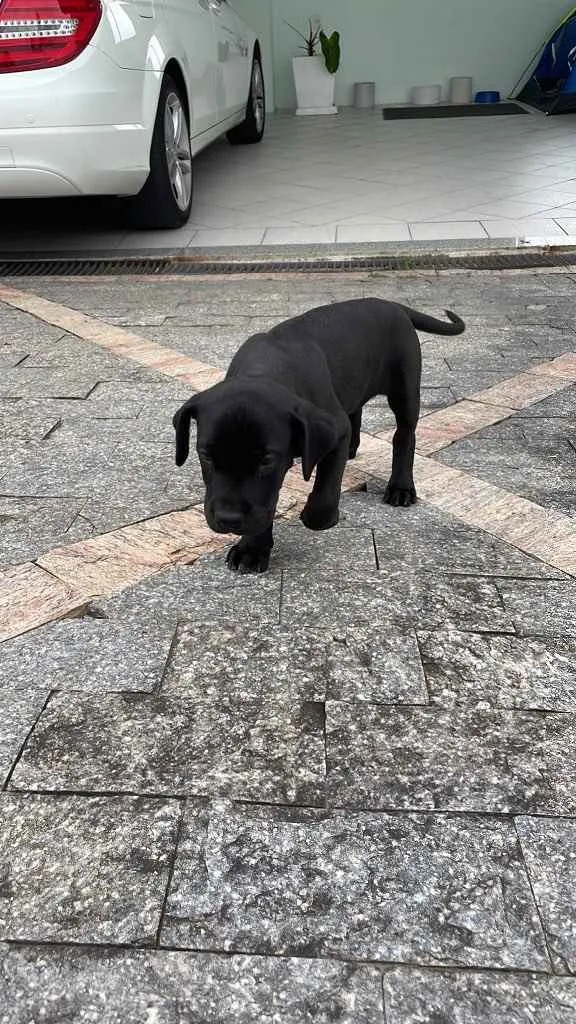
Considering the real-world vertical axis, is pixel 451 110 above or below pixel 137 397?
below

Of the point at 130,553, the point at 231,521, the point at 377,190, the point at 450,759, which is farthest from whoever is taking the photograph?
the point at 377,190

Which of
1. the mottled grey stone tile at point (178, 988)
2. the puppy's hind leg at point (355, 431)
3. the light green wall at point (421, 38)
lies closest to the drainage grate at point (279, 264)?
the puppy's hind leg at point (355, 431)

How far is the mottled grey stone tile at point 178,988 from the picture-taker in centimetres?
133

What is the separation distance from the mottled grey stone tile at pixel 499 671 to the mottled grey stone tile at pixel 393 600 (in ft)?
0.22

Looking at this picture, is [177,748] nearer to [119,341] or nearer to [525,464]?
[525,464]

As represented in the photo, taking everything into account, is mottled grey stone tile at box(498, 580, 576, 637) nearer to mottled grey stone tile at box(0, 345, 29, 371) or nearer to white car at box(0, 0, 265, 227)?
mottled grey stone tile at box(0, 345, 29, 371)

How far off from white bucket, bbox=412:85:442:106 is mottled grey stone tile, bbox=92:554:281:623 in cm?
1364

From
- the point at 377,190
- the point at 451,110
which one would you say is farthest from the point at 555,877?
the point at 451,110

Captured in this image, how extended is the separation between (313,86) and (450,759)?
44.5 ft

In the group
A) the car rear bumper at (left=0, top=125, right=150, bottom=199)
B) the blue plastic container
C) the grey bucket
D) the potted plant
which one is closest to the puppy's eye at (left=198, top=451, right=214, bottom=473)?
the car rear bumper at (left=0, top=125, right=150, bottom=199)

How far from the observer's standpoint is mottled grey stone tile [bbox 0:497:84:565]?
2.62m

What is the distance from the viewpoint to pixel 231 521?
6.68ft

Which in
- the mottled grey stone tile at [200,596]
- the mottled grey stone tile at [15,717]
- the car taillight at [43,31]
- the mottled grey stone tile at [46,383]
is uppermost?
the car taillight at [43,31]

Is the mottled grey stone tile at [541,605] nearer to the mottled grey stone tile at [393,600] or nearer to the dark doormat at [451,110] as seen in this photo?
the mottled grey stone tile at [393,600]
